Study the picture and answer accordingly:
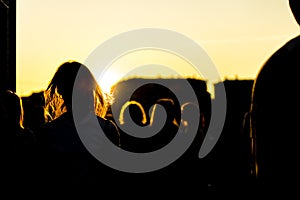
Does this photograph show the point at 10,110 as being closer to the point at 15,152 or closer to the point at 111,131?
the point at 15,152

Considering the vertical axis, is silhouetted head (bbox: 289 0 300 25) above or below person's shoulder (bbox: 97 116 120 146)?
above

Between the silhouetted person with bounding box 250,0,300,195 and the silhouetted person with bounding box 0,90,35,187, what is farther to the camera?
the silhouetted person with bounding box 0,90,35,187

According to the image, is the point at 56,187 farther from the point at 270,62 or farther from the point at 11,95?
the point at 270,62

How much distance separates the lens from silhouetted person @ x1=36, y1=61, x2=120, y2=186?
13.3ft

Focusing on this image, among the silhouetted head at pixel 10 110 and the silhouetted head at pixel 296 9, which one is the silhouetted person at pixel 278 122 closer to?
the silhouetted head at pixel 296 9

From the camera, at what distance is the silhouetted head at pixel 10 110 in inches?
182

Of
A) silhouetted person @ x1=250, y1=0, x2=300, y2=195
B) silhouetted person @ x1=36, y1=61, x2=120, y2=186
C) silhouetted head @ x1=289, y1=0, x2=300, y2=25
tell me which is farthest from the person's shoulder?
silhouetted head @ x1=289, y1=0, x2=300, y2=25

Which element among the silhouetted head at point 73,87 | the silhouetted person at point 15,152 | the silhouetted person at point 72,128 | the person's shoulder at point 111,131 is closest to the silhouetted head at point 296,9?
the silhouetted person at point 72,128

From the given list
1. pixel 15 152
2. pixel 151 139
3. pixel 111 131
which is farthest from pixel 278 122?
pixel 151 139

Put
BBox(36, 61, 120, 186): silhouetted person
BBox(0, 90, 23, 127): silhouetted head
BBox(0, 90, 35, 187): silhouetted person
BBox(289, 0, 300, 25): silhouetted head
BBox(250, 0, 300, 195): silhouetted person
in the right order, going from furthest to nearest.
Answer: BBox(0, 90, 23, 127): silhouetted head → BBox(0, 90, 35, 187): silhouetted person → BBox(36, 61, 120, 186): silhouetted person → BBox(289, 0, 300, 25): silhouetted head → BBox(250, 0, 300, 195): silhouetted person

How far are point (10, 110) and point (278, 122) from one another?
308 cm

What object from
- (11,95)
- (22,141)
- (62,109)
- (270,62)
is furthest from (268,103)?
(11,95)

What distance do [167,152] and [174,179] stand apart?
408 millimetres

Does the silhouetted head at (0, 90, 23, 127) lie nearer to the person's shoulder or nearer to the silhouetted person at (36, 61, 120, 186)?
the silhouetted person at (36, 61, 120, 186)
